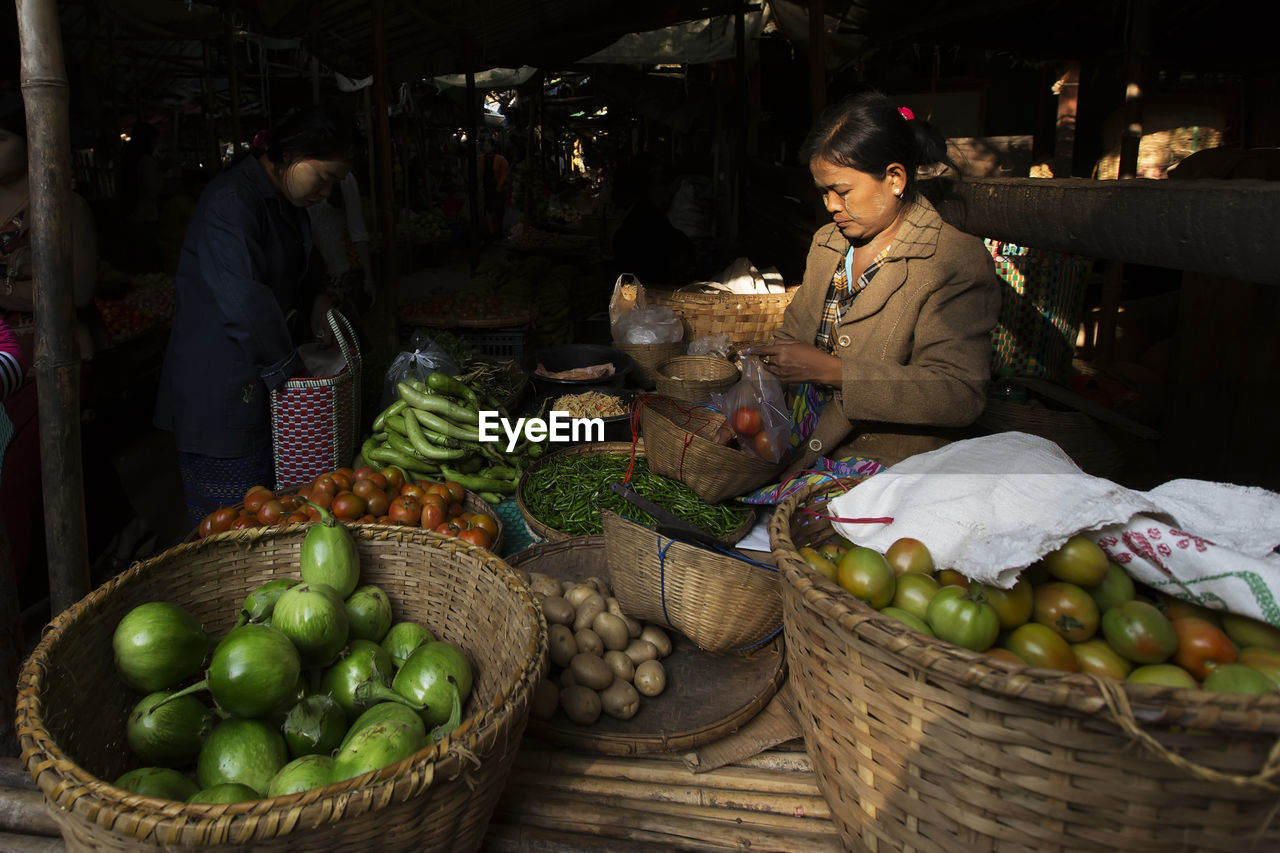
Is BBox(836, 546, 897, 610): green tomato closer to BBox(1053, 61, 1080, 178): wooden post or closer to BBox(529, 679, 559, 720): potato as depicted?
BBox(529, 679, 559, 720): potato

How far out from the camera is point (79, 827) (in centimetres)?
119

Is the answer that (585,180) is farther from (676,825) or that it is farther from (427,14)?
(676,825)

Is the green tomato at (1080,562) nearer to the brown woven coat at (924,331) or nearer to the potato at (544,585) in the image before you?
the brown woven coat at (924,331)

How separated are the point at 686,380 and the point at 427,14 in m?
4.16

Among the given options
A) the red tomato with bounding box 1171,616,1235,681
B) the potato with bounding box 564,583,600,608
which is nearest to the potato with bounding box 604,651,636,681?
the potato with bounding box 564,583,600,608

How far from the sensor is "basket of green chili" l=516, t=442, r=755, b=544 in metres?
2.88

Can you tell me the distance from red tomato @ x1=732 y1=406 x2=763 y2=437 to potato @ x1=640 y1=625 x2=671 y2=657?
2.68ft

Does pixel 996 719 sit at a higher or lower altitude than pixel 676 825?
higher

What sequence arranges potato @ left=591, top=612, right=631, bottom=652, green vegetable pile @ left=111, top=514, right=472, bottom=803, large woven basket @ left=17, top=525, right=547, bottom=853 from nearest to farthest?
1. large woven basket @ left=17, top=525, right=547, bottom=853
2. green vegetable pile @ left=111, top=514, right=472, bottom=803
3. potato @ left=591, top=612, right=631, bottom=652

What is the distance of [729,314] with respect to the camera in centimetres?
475

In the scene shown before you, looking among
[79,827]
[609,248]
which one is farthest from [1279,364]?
[609,248]

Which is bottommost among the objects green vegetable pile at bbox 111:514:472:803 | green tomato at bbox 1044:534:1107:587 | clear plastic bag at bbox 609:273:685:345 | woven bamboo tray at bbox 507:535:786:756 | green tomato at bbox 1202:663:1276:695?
woven bamboo tray at bbox 507:535:786:756

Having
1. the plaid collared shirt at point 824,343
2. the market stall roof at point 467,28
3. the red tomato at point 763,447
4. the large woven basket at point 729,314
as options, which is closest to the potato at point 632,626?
the red tomato at point 763,447

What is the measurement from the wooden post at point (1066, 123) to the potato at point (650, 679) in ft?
23.7
